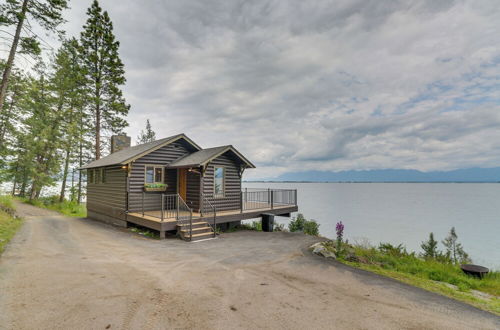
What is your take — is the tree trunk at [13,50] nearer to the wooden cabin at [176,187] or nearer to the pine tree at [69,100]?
the wooden cabin at [176,187]

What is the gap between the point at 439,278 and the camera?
694 cm

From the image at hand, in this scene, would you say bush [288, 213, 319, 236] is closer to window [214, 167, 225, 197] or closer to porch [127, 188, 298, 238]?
porch [127, 188, 298, 238]

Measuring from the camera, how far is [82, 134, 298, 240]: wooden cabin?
11953 mm

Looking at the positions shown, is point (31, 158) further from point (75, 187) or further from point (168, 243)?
point (168, 243)

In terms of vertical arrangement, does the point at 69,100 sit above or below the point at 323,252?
above

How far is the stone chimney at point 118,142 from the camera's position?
19391mm

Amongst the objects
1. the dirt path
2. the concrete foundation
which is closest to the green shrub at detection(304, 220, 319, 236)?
the dirt path

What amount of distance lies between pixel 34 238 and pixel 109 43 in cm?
1758

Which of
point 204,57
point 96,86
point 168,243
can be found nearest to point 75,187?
point 96,86

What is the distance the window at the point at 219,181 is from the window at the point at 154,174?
10.9 feet

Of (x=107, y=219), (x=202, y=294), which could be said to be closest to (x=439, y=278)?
(x=202, y=294)

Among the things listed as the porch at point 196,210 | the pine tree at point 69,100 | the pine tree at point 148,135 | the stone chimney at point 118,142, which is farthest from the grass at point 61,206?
the pine tree at point 148,135

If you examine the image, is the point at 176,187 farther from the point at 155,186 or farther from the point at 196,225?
the point at 196,225

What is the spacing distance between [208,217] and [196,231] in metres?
1.22
